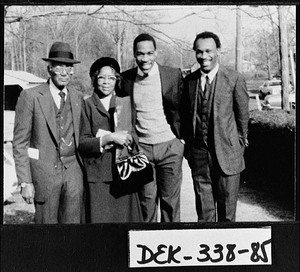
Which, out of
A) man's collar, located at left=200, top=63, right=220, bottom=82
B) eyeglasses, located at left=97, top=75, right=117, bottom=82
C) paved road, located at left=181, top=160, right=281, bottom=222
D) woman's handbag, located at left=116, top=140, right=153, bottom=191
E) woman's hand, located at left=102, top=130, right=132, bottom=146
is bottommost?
paved road, located at left=181, top=160, right=281, bottom=222

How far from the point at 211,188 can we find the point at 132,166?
668 millimetres

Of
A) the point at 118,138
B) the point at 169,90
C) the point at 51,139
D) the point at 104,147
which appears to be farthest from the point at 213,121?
the point at 51,139

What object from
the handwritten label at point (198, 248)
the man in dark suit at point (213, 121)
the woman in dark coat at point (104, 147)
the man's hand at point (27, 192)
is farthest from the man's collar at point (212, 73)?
the man's hand at point (27, 192)

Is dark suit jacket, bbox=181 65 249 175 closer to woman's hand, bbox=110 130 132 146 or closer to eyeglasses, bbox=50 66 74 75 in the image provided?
woman's hand, bbox=110 130 132 146

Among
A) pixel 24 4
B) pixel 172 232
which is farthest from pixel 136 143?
pixel 24 4

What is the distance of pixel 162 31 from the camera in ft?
11.7

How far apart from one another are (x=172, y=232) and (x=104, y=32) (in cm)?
167

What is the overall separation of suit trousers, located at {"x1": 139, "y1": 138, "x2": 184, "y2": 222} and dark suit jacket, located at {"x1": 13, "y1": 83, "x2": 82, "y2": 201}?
0.67 meters

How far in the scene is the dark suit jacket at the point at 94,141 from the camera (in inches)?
137

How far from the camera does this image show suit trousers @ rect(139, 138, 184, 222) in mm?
3539

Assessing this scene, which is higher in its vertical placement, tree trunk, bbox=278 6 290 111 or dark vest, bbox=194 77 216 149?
tree trunk, bbox=278 6 290 111

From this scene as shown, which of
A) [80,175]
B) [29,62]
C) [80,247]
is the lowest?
[80,247]

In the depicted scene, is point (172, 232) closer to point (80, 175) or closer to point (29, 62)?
point (80, 175)

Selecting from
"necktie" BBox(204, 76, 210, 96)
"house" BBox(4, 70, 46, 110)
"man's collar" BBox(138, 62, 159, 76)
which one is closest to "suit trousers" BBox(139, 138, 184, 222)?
"necktie" BBox(204, 76, 210, 96)
